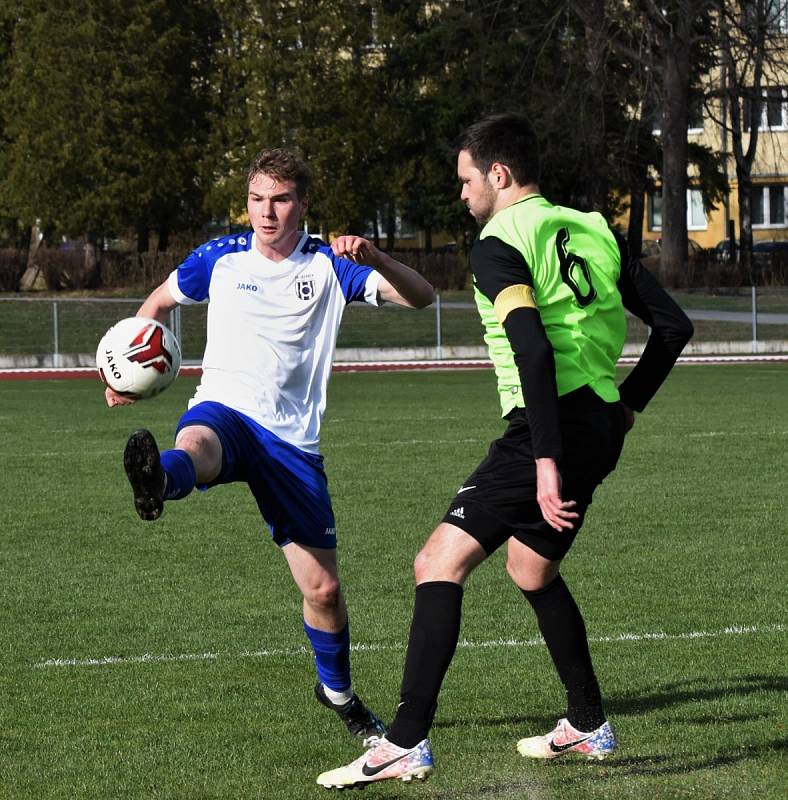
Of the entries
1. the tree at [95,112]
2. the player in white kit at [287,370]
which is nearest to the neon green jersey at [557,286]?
the player in white kit at [287,370]

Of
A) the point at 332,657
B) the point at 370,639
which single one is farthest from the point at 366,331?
the point at 332,657

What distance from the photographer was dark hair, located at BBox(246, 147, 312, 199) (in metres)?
5.38

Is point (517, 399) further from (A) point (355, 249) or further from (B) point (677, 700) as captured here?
(B) point (677, 700)

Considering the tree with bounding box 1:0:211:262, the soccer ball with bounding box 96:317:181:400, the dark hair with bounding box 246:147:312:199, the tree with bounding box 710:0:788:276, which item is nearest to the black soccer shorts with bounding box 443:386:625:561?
the dark hair with bounding box 246:147:312:199

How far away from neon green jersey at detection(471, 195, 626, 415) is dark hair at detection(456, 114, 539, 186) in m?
0.10

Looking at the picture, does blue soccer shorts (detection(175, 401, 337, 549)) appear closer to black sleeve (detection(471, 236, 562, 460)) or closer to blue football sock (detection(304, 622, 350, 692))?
blue football sock (detection(304, 622, 350, 692))

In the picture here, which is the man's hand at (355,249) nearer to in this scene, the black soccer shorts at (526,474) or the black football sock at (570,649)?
the black soccer shorts at (526,474)

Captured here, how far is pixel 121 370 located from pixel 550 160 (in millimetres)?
37157

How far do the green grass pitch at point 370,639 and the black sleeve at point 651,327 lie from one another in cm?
116

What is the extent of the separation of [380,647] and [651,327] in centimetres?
235

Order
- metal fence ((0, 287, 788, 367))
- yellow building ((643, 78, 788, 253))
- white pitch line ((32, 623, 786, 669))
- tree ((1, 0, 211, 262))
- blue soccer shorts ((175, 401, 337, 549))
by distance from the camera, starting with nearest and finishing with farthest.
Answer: blue soccer shorts ((175, 401, 337, 549))
white pitch line ((32, 623, 786, 669))
metal fence ((0, 287, 788, 367))
tree ((1, 0, 211, 262))
yellow building ((643, 78, 788, 253))

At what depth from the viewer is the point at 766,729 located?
5195 millimetres

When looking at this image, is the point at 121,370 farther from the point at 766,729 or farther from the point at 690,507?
the point at 690,507

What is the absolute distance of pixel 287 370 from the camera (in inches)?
215
